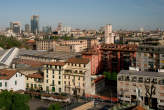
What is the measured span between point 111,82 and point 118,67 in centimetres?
563

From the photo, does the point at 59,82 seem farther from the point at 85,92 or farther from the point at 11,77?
the point at 11,77

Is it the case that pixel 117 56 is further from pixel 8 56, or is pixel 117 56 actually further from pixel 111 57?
pixel 8 56

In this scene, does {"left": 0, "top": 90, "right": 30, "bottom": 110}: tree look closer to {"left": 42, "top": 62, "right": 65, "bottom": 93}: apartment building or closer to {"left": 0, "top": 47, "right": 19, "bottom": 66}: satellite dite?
{"left": 42, "top": 62, "right": 65, "bottom": 93}: apartment building

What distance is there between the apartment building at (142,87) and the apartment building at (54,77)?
23.2ft

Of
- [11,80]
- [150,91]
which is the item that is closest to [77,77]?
[11,80]

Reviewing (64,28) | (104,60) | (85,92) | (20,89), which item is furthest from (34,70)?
(64,28)

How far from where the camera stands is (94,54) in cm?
3703

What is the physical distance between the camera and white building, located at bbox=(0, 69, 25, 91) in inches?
940

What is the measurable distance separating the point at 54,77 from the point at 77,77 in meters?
2.79

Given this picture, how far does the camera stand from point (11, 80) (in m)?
24.3

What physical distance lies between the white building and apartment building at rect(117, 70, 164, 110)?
1122 cm

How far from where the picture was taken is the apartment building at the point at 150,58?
26.8 metres

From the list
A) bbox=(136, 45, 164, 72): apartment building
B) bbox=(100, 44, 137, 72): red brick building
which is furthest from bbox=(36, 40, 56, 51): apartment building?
bbox=(136, 45, 164, 72): apartment building

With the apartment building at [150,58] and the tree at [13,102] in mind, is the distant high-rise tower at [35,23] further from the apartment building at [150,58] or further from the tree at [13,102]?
the tree at [13,102]
